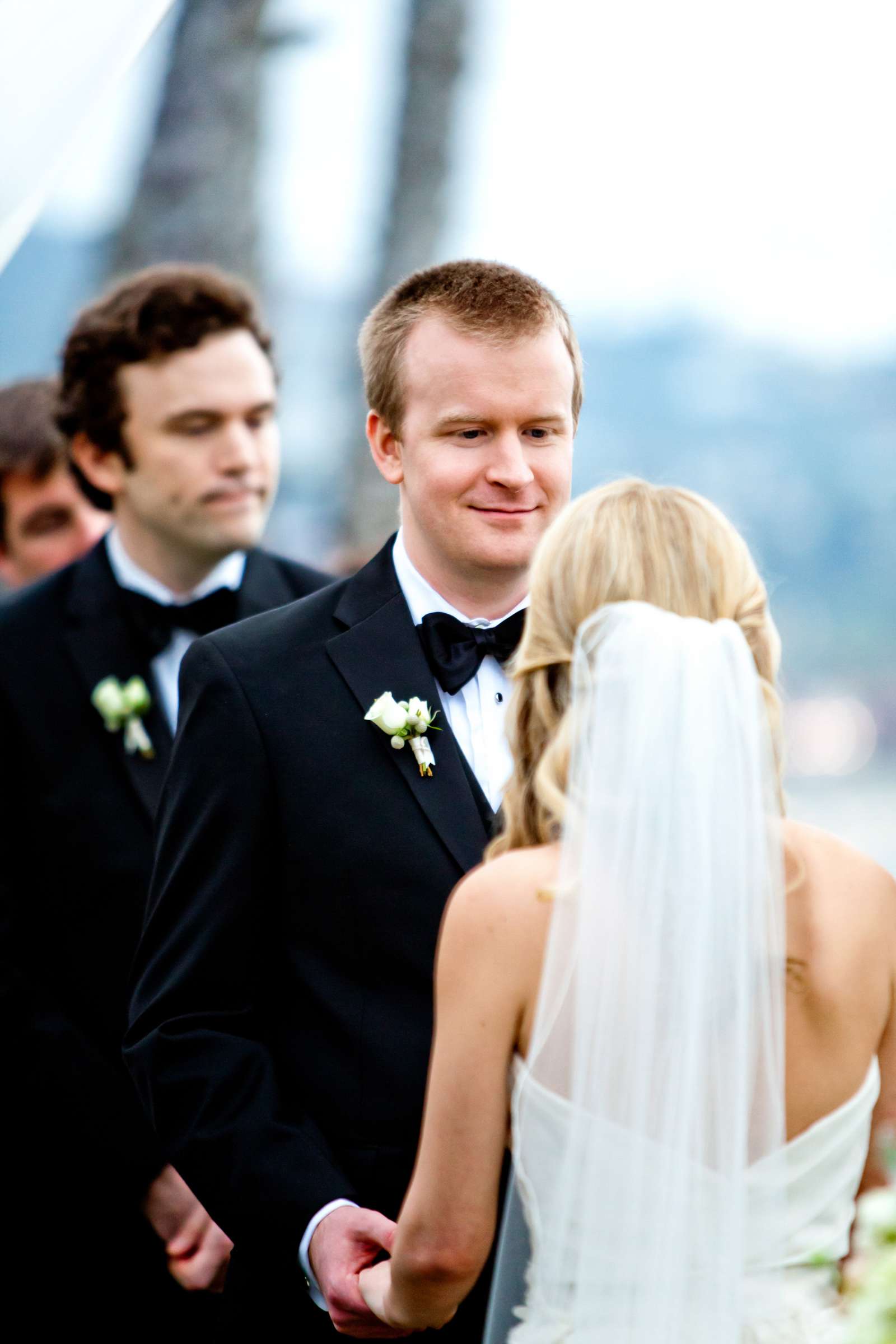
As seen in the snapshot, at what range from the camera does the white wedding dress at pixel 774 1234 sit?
202 centimetres

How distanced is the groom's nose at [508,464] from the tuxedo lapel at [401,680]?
1.06ft

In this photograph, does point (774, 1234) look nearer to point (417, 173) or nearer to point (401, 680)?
point (401, 680)

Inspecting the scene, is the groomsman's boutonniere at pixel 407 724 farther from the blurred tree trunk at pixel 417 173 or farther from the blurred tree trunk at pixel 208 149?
the blurred tree trunk at pixel 208 149

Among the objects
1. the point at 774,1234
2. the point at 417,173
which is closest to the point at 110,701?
the point at 774,1234

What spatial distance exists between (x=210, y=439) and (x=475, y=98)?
486 cm

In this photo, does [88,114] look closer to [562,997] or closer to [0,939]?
[0,939]

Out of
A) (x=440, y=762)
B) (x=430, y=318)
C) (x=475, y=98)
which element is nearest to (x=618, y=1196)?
(x=440, y=762)

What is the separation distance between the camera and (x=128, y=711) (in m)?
3.55

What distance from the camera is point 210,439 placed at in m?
3.78

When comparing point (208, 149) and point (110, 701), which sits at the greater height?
point (208, 149)

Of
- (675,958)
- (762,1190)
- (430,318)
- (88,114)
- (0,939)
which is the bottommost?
(762,1190)

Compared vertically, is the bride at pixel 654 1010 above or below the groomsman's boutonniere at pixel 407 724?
below

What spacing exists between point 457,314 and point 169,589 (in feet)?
4.57

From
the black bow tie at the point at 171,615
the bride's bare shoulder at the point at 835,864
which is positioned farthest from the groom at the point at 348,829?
the black bow tie at the point at 171,615
